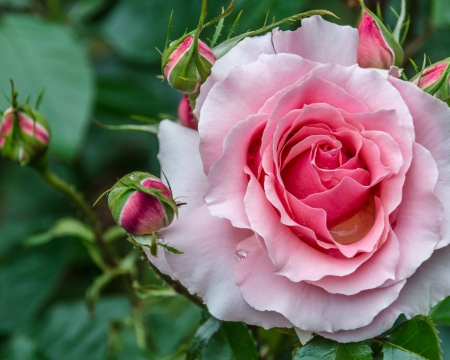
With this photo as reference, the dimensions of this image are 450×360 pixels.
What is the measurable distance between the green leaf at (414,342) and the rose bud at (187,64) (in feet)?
0.99

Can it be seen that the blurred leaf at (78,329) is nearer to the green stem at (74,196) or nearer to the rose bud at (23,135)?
the green stem at (74,196)

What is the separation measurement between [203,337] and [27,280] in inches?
32.8

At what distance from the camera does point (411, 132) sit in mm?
495

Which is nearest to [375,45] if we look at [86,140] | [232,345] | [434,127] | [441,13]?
[434,127]

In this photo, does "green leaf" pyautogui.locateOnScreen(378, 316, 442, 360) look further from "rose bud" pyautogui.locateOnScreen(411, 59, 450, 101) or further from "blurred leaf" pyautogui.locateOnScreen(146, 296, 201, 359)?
"blurred leaf" pyautogui.locateOnScreen(146, 296, 201, 359)

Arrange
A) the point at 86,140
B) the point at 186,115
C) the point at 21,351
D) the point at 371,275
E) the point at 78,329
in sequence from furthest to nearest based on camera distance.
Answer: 1. the point at 86,140
2. the point at 78,329
3. the point at 21,351
4. the point at 186,115
5. the point at 371,275

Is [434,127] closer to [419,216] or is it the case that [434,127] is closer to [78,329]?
[419,216]

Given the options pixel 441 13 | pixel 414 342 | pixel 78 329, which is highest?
pixel 441 13

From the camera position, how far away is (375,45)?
0.56 m

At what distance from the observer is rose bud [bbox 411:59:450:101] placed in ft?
1.71

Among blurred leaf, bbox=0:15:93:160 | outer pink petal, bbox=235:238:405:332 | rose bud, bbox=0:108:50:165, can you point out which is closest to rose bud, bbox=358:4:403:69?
outer pink petal, bbox=235:238:405:332

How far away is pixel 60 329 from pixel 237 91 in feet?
3.19

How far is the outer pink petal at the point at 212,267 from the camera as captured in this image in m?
0.51

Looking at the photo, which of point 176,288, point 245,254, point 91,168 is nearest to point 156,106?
point 91,168
